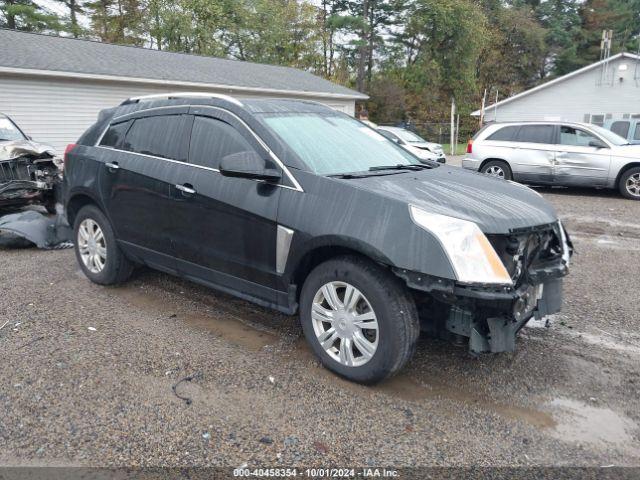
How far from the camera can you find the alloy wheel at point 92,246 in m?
5.08

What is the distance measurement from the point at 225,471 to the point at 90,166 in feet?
11.5

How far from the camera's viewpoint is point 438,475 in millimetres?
2570

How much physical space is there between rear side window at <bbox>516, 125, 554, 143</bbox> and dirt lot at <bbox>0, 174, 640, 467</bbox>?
302 inches

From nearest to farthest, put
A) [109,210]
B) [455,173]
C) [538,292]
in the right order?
[538,292] < [455,173] < [109,210]

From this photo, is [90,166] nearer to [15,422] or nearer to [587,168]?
[15,422]

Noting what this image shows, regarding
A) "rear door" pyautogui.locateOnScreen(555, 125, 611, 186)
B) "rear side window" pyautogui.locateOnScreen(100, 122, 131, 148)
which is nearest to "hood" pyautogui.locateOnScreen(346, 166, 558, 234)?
"rear side window" pyautogui.locateOnScreen(100, 122, 131, 148)

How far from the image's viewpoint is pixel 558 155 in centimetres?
1130

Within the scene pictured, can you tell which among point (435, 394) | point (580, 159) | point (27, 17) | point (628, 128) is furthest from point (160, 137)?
point (27, 17)

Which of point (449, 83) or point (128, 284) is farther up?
point (449, 83)

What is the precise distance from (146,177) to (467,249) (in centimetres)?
279

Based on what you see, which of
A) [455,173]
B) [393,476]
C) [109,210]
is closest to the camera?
[393,476]

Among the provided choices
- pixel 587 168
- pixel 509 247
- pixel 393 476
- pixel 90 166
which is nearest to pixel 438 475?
pixel 393 476

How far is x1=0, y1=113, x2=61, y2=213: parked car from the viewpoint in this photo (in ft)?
24.9

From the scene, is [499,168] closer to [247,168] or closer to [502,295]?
[247,168]
